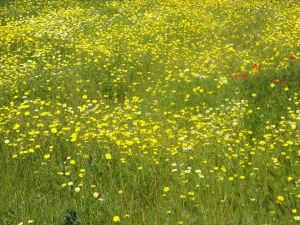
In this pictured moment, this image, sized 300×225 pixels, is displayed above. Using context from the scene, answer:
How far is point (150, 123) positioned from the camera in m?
5.78

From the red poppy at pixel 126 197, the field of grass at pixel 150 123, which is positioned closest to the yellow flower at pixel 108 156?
the field of grass at pixel 150 123

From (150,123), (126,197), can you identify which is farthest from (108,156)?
(150,123)

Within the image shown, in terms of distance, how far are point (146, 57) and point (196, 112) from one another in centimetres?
284

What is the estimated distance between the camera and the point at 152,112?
6.42 metres

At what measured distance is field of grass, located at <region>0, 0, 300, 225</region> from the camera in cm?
413

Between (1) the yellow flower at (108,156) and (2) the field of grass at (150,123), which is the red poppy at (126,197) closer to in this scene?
(2) the field of grass at (150,123)

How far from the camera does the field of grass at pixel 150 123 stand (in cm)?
413

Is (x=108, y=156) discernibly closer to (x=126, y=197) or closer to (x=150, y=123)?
(x=126, y=197)

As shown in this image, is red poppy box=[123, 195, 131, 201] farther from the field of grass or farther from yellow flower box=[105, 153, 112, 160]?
yellow flower box=[105, 153, 112, 160]

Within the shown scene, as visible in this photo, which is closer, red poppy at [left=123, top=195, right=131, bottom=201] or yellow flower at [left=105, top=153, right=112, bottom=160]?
red poppy at [left=123, top=195, right=131, bottom=201]

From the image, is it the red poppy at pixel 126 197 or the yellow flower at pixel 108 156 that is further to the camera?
the yellow flower at pixel 108 156

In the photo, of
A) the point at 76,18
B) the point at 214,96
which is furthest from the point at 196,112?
the point at 76,18

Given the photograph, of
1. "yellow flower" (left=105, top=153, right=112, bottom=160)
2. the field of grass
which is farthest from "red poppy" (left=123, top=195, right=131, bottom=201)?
"yellow flower" (left=105, top=153, right=112, bottom=160)

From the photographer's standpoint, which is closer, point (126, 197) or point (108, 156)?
point (126, 197)
